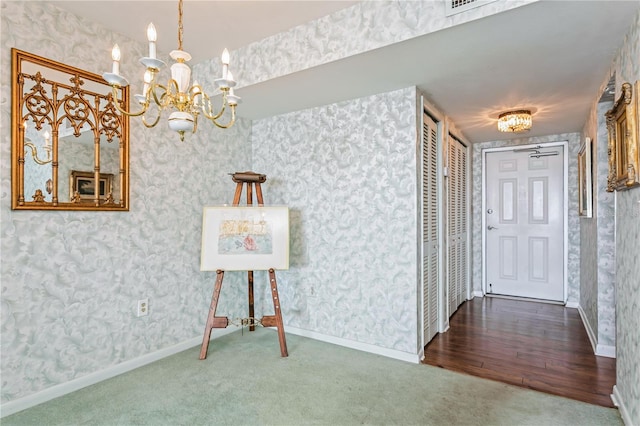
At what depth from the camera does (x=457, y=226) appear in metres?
4.29

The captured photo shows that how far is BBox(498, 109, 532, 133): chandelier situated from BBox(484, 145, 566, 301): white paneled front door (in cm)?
161

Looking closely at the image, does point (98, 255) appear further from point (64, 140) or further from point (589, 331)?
point (589, 331)

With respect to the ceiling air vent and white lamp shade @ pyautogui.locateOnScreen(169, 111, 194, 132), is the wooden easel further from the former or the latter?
the ceiling air vent

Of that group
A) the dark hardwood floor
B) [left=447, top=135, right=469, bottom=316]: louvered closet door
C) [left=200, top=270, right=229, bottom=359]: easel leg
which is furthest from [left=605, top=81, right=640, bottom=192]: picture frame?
[left=200, top=270, right=229, bottom=359]: easel leg

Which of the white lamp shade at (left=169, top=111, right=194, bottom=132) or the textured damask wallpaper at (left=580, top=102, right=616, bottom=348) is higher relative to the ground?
the white lamp shade at (left=169, top=111, right=194, bottom=132)

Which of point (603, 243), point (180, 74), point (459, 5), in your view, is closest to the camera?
point (180, 74)

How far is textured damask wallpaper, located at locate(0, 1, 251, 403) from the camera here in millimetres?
2100

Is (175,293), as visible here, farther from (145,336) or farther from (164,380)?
(164,380)

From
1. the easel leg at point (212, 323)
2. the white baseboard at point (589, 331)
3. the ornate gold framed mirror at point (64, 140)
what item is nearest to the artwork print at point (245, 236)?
the easel leg at point (212, 323)

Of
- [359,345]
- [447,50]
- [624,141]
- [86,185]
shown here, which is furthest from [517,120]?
[86,185]

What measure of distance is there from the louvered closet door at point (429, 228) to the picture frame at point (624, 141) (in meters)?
1.27

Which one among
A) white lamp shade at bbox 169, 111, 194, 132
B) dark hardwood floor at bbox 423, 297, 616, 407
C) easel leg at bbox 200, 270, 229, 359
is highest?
white lamp shade at bbox 169, 111, 194, 132

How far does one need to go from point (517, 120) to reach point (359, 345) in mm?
2644

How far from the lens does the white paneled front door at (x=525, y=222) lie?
466 centimetres
